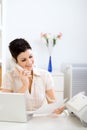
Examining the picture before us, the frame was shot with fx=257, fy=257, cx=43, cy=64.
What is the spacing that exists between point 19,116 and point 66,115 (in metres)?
0.38

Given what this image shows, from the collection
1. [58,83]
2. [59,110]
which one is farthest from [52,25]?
[59,110]

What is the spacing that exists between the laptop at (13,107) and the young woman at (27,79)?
459 mm

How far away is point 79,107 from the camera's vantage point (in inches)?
64.5

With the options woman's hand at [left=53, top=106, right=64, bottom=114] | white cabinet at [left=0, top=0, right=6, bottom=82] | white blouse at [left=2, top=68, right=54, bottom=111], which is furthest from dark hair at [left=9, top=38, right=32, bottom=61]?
white cabinet at [left=0, top=0, right=6, bottom=82]

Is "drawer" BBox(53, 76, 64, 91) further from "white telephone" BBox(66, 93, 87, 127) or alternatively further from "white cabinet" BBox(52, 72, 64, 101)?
"white telephone" BBox(66, 93, 87, 127)

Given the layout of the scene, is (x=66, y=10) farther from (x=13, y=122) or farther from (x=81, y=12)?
(x=13, y=122)

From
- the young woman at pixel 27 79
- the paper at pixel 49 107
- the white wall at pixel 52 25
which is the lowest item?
the paper at pixel 49 107

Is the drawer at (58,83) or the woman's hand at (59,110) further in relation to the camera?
the drawer at (58,83)

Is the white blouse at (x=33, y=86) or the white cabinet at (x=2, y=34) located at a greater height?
the white cabinet at (x=2, y=34)

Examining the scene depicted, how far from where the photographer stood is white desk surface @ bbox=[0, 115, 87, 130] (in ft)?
5.01

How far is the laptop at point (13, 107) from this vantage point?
1.57 m

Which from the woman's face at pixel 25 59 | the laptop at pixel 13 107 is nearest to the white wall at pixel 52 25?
the woman's face at pixel 25 59

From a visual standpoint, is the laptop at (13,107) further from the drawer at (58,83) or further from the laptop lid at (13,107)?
the drawer at (58,83)

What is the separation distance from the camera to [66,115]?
1827mm
